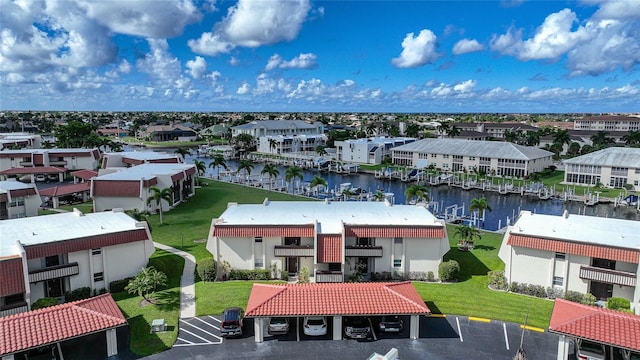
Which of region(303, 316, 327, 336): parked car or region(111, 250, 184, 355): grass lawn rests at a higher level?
region(303, 316, 327, 336): parked car

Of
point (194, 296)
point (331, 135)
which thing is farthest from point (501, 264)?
point (331, 135)

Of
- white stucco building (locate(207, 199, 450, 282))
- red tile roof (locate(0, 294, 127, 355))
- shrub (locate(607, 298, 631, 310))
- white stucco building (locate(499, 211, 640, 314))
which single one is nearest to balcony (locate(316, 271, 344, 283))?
white stucco building (locate(207, 199, 450, 282))

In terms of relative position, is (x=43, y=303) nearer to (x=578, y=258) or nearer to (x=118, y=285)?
(x=118, y=285)

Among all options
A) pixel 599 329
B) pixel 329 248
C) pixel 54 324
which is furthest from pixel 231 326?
pixel 599 329

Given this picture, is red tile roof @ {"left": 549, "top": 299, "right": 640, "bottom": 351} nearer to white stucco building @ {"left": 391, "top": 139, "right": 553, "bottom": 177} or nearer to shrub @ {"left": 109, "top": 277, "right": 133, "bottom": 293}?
shrub @ {"left": 109, "top": 277, "right": 133, "bottom": 293}

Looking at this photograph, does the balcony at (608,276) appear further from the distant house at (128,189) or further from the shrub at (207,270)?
the distant house at (128,189)

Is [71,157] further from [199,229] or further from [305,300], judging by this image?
[305,300]

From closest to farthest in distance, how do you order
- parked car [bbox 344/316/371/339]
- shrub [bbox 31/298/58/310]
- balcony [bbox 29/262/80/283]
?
parked car [bbox 344/316/371/339] < shrub [bbox 31/298/58/310] < balcony [bbox 29/262/80/283]
